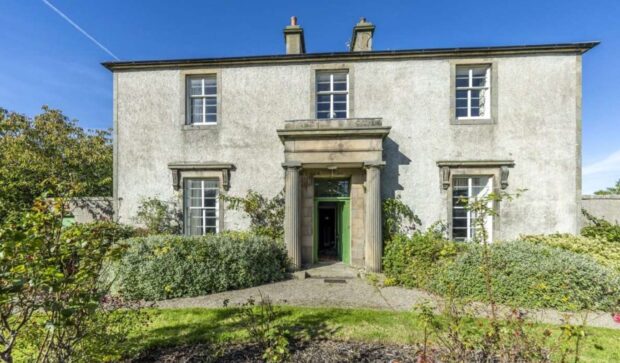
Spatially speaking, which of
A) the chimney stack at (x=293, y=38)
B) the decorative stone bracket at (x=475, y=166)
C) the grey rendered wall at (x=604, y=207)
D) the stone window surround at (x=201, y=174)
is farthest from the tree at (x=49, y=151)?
the grey rendered wall at (x=604, y=207)

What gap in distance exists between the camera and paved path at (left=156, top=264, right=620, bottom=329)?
550 centimetres

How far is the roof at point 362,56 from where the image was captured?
9070 mm

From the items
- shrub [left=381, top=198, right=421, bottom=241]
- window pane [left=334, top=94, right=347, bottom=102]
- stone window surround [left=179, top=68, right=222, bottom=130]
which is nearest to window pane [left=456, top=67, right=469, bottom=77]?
window pane [left=334, top=94, right=347, bottom=102]

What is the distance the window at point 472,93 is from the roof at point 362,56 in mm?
562

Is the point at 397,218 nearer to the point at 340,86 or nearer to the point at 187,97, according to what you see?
the point at 340,86

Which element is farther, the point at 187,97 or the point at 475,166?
the point at 187,97

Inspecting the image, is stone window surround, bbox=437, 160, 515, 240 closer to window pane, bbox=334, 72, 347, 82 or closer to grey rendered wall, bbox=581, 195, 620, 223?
grey rendered wall, bbox=581, 195, 620, 223

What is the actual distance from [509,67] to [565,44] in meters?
1.83

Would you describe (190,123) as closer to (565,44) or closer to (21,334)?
(21,334)

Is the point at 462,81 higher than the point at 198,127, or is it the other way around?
the point at 462,81

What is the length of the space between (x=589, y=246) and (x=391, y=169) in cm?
596

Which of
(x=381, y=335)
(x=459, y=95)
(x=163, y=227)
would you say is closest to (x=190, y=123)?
(x=163, y=227)

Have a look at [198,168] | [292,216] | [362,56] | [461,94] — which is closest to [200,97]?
[198,168]

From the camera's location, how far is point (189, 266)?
261 inches
